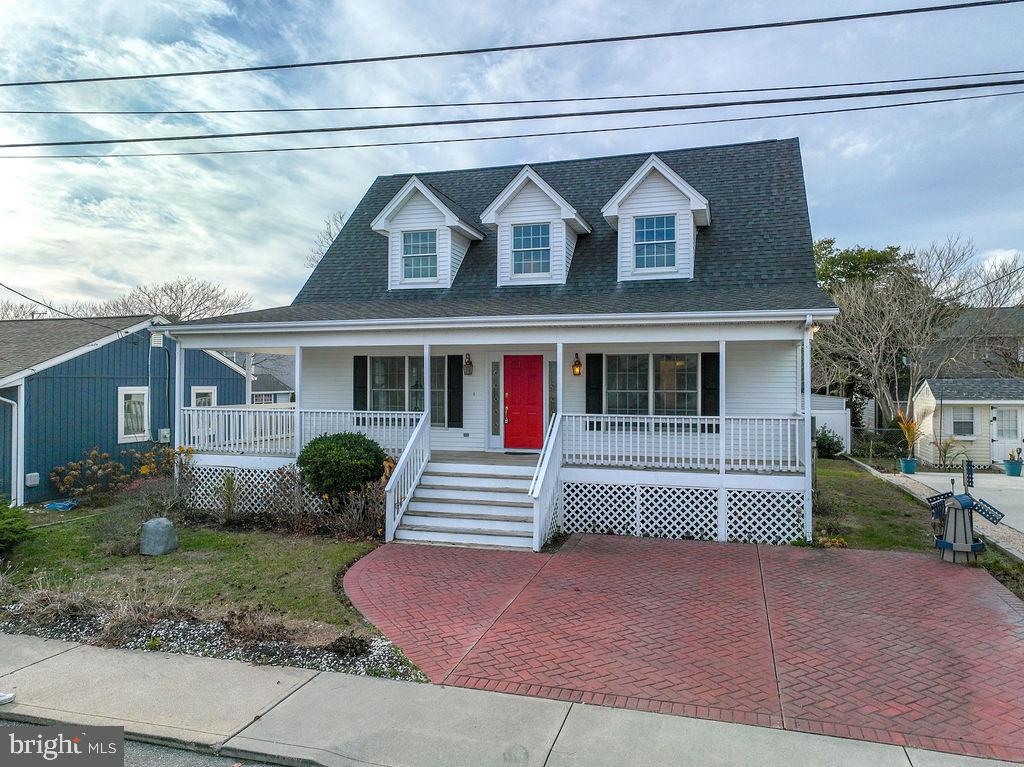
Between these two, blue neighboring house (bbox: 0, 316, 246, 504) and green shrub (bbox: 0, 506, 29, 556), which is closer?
green shrub (bbox: 0, 506, 29, 556)

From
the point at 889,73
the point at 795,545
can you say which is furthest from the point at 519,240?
the point at 795,545

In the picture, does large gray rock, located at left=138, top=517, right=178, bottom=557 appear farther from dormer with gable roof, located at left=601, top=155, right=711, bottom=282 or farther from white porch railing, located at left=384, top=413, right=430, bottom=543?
dormer with gable roof, located at left=601, top=155, right=711, bottom=282

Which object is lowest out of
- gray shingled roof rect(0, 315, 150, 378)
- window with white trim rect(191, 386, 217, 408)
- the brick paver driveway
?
the brick paver driveway

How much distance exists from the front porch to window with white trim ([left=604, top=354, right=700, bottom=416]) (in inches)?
1.1

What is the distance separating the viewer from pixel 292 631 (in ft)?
20.8

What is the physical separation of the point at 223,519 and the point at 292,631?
20.6 feet

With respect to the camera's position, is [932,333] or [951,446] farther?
[932,333]

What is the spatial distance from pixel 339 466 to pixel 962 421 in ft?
77.1

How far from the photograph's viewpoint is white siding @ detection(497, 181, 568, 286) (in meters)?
13.9

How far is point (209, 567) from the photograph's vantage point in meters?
8.80

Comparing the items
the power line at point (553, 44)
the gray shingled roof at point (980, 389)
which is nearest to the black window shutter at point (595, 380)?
the power line at point (553, 44)

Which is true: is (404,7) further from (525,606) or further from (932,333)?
(932,333)

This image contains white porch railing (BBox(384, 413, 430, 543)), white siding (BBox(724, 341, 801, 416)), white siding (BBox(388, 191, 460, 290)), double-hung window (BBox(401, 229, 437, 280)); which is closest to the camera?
white porch railing (BBox(384, 413, 430, 543))

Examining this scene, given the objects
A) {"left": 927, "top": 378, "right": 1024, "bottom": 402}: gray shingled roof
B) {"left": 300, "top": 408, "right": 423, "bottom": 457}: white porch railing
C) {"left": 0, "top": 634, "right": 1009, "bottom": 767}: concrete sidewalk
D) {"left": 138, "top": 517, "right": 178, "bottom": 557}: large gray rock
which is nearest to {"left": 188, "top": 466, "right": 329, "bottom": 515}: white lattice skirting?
{"left": 300, "top": 408, "right": 423, "bottom": 457}: white porch railing
